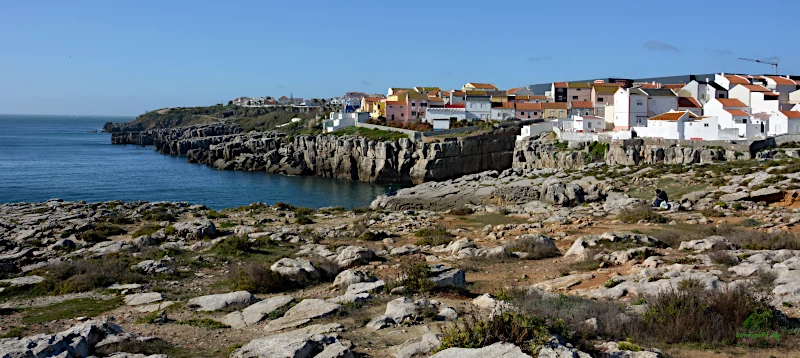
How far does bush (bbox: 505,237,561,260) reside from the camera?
17.1m

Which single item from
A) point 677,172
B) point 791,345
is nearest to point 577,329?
point 791,345

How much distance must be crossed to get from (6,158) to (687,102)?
294 ft

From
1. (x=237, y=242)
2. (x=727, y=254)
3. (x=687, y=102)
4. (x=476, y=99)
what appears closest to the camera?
(x=727, y=254)

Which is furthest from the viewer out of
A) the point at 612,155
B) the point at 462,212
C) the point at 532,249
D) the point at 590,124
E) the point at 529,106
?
the point at 529,106

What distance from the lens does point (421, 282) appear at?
41.5ft

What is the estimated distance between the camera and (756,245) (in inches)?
618

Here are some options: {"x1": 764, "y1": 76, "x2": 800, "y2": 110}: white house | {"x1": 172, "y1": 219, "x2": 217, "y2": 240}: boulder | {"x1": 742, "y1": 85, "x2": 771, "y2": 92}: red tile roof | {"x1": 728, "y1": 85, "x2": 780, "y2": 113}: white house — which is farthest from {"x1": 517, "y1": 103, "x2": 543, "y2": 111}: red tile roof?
{"x1": 172, "y1": 219, "x2": 217, "y2": 240}: boulder

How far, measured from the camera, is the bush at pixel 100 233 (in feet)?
76.1

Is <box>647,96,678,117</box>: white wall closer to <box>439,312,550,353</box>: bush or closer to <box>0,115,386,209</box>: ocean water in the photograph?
<box>0,115,386,209</box>: ocean water

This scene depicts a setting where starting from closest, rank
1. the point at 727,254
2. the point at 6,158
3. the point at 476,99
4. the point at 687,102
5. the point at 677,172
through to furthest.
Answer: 1. the point at 727,254
2. the point at 677,172
3. the point at 687,102
4. the point at 476,99
5. the point at 6,158

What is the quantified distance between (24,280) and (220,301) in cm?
670

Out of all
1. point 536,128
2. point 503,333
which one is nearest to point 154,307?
point 503,333

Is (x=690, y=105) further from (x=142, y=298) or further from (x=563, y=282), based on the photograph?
(x=142, y=298)

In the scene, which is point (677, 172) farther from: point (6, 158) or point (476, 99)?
point (6, 158)
